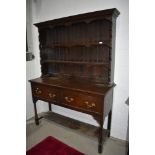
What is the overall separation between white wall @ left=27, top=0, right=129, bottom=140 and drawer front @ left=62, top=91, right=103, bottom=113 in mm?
480

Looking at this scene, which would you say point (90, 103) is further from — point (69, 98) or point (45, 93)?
point (45, 93)

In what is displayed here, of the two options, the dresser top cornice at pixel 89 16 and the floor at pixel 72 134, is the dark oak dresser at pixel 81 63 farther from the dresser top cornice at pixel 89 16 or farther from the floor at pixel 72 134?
the floor at pixel 72 134

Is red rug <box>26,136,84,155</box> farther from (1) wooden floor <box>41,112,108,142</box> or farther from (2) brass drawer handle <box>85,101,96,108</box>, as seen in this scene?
(2) brass drawer handle <box>85,101,96,108</box>

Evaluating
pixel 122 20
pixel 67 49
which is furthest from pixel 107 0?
pixel 67 49

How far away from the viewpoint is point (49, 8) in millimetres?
2506

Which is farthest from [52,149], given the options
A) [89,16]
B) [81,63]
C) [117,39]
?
[89,16]

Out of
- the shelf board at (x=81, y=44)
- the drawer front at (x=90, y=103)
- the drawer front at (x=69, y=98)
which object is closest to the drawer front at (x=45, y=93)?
the drawer front at (x=69, y=98)

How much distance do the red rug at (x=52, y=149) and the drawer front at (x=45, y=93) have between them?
63 cm
